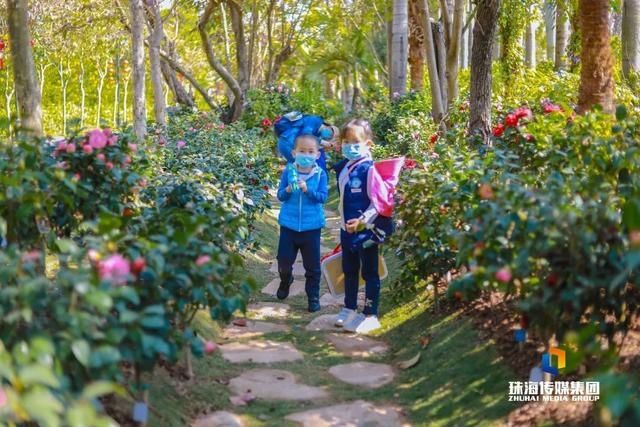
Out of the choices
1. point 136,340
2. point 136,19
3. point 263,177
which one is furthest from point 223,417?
point 136,19

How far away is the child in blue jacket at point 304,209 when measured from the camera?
6.78 metres

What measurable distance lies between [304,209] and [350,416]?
274 centimetres

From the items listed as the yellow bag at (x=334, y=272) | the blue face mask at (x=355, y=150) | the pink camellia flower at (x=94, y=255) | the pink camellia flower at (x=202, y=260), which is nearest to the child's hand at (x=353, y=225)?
the blue face mask at (x=355, y=150)

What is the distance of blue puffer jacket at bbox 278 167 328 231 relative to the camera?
680cm

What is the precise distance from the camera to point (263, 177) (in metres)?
9.11

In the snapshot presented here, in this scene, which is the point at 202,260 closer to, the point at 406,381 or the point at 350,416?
the point at 350,416

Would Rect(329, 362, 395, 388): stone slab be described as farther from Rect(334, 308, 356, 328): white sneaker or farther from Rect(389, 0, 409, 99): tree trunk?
Rect(389, 0, 409, 99): tree trunk

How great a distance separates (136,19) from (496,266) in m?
6.82

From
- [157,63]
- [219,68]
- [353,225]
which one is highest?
[219,68]

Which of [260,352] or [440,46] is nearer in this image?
[260,352]

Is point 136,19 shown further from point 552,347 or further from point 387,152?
point 552,347

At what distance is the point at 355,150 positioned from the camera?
20.7ft

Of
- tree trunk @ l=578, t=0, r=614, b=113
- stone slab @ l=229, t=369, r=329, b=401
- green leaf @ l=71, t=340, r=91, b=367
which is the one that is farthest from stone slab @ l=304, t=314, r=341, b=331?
green leaf @ l=71, t=340, r=91, b=367

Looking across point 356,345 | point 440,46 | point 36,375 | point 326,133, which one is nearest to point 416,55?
point 440,46
